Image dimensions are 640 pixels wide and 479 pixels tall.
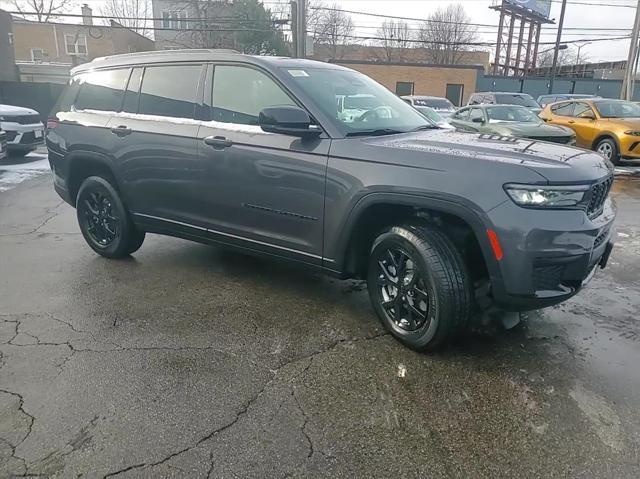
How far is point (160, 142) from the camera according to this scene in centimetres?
425

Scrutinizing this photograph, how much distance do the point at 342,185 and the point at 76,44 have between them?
46166mm

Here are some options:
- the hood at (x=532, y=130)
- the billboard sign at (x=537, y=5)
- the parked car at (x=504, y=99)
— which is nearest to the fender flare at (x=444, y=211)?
the hood at (x=532, y=130)

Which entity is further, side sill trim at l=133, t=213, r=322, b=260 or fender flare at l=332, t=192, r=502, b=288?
side sill trim at l=133, t=213, r=322, b=260

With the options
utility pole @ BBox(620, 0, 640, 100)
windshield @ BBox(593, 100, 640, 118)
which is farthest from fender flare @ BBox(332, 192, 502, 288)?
utility pole @ BBox(620, 0, 640, 100)

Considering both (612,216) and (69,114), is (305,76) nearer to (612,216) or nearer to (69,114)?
(612,216)

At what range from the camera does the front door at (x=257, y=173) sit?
3.47 metres

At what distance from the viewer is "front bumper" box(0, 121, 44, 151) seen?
38.3ft

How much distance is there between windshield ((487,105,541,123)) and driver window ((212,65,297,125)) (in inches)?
375

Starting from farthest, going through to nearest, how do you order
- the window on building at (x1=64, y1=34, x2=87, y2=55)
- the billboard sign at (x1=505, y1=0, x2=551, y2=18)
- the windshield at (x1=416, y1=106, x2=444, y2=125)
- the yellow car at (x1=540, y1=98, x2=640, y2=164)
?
the billboard sign at (x1=505, y1=0, x2=551, y2=18)
the window on building at (x1=64, y1=34, x2=87, y2=55)
the yellow car at (x1=540, y1=98, x2=640, y2=164)
the windshield at (x1=416, y1=106, x2=444, y2=125)

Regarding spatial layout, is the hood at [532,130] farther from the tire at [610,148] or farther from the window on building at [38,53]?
the window on building at [38,53]

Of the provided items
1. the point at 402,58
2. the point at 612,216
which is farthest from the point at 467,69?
the point at 612,216

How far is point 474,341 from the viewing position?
344 cm

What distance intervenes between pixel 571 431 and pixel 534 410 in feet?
0.70

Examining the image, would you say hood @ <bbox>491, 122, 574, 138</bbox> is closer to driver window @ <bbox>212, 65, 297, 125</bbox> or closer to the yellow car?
the yellow car
